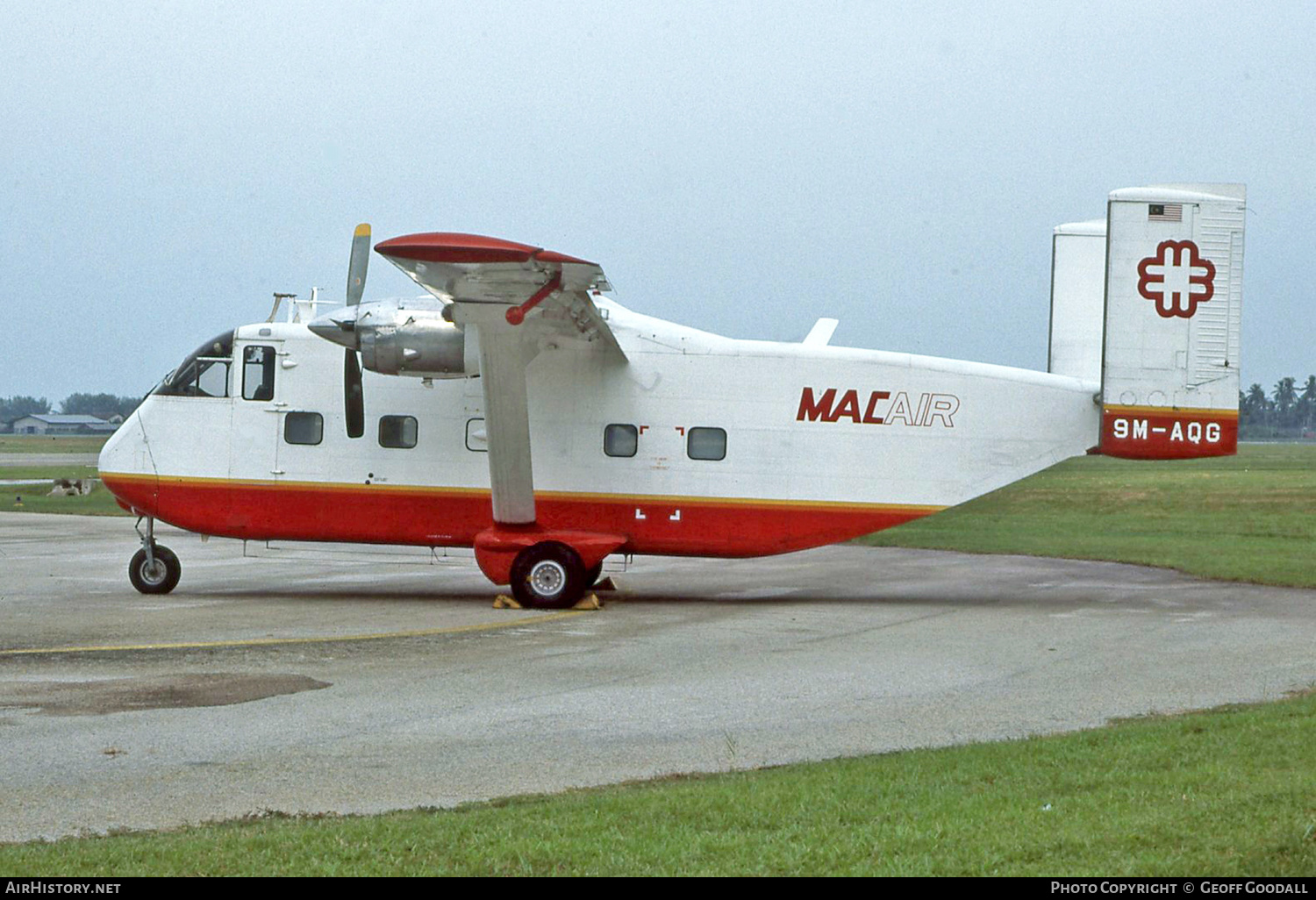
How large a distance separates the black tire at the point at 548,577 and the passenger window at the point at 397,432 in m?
2.30

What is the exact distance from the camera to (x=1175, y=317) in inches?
644

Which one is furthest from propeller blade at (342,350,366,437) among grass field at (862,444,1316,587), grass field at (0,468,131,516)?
grass field at (0,468,131,516)

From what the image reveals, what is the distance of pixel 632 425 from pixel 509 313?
9.88ft

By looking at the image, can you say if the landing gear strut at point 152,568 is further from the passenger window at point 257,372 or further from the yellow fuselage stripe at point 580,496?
the passenger window at point 257,372

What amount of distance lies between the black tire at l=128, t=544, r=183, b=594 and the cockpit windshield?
210cm

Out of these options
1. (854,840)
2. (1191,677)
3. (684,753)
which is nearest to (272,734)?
(684,753)

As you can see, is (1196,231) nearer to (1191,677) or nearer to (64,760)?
(1191,677)

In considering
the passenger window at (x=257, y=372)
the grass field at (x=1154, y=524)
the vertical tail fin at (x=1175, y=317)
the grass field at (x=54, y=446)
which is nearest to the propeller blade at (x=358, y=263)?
the passenger window at (x=257, y=372)

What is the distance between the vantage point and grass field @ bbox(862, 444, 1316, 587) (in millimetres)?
22688

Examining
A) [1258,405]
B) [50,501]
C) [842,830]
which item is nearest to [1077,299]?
[842,830]

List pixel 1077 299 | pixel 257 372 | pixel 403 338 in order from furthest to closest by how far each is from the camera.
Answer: pixel 1077 299 < pixel 257 372 < pixel 403 338

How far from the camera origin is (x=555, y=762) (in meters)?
8.14

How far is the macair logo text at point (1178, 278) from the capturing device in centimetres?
1631

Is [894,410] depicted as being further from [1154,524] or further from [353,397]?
[1154,524]
